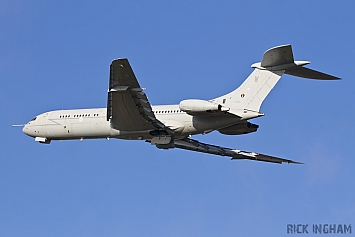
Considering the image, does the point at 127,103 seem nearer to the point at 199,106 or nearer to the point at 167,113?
the point at 167,113

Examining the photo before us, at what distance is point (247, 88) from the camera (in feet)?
128

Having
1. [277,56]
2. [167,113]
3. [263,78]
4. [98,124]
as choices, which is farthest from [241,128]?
[98,124]

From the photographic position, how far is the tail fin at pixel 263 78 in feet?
121

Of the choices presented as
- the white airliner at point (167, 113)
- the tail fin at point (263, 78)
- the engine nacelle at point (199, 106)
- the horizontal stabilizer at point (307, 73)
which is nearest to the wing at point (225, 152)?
→ the white airliner at point (167, 113)

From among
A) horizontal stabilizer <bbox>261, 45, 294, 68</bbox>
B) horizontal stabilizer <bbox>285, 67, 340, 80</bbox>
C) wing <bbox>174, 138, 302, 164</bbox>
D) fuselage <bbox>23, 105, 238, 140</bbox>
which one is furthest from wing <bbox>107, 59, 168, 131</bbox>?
horizontal stabilizer <bbox>285, 67, 340, 80</bbox>

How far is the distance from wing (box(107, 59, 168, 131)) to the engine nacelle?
8.43 ft

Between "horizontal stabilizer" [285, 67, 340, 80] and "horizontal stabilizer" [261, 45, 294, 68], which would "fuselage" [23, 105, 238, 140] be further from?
"horizontal stabilizer" [285, 67, 340, 80]

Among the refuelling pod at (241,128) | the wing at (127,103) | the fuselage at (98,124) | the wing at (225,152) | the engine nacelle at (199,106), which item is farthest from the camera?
the wing at (225,152)

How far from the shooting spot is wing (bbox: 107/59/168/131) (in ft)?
117

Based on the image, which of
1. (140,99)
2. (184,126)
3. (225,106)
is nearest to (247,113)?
(225,106)

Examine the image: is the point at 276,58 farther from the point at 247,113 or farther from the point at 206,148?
the point at 206,148

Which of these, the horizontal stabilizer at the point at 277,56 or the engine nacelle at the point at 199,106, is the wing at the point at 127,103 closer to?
the engine nacelle at the point at 199,106

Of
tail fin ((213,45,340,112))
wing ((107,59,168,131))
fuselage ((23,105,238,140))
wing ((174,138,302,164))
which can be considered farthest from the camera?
wing ((174,138,302,164))

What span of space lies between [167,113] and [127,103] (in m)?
3.14
